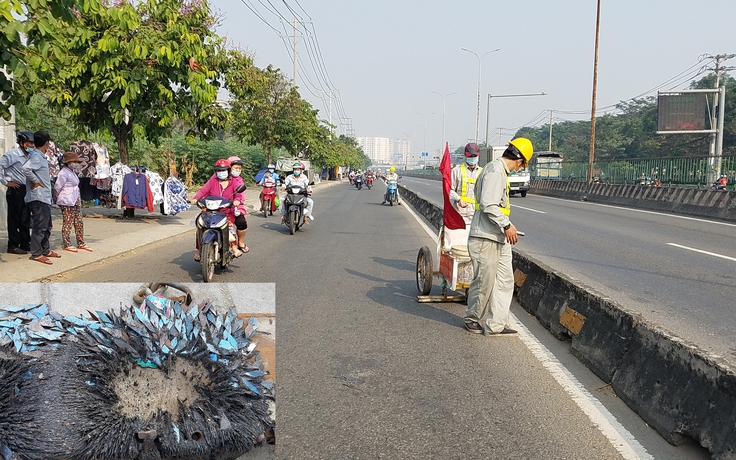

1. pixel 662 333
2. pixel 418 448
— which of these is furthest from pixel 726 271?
pixel 418 448

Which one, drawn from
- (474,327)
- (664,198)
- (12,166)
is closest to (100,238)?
(12,166)

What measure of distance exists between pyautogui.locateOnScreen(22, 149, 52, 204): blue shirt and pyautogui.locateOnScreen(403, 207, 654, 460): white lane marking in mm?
6544

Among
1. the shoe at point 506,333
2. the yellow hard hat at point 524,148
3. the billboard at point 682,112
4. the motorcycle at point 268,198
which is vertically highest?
the billboard at point 682,112

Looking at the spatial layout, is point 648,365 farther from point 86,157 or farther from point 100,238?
point 86,157

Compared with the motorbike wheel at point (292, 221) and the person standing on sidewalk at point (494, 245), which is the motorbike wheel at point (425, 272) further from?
the motorbike wheel at point (292, 221)

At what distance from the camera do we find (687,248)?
12.2m

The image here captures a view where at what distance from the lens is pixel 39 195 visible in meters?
8.64

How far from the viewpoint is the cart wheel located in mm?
7453

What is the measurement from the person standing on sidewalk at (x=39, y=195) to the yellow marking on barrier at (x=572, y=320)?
22.4ft

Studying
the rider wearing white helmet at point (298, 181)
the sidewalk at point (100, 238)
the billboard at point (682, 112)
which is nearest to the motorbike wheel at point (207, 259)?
the sidewalk at point (100, 238)

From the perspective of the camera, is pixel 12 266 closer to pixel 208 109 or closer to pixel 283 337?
pixel 283 337

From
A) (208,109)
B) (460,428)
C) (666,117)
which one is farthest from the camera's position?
(666,117)

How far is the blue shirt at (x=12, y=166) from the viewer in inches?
347

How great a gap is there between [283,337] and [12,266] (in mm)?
4881
